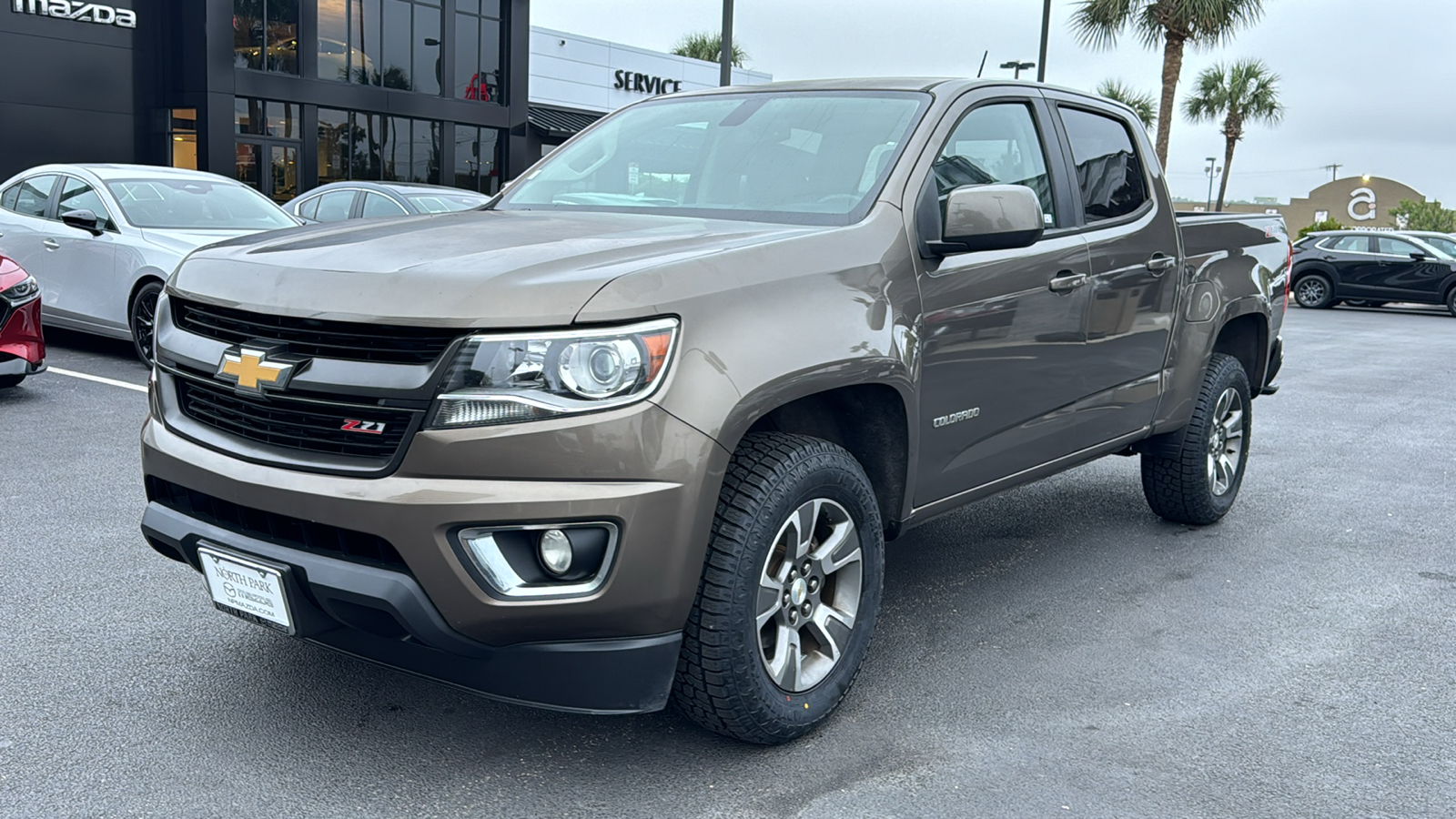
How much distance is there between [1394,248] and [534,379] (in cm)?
2449

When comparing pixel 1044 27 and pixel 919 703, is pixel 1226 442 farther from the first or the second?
pixel 1044 27

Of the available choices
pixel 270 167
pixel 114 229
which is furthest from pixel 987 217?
pixel 270 167

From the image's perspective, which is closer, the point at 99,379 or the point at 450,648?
the point at 450,648

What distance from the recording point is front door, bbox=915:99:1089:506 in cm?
359

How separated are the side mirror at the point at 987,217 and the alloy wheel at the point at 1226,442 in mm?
2312

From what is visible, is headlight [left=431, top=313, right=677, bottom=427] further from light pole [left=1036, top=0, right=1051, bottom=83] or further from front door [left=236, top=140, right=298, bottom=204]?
front door [left=236, top=140, right=298, bottom=204]

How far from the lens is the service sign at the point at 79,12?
78.2ft

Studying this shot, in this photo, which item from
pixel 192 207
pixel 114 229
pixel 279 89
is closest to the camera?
pixel 114 229

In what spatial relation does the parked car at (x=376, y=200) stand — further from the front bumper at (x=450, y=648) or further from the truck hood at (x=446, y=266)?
the front bumper at (x=450, y=648)

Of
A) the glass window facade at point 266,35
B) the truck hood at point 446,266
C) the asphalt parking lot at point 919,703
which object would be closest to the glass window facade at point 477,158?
the glass window facade at point 266,35

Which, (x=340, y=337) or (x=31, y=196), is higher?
(x=31, y=196)

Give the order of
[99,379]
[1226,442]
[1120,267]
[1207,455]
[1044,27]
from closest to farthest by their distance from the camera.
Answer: [1120,267] < [1207,455] < [1226,442] < [99,379] < [1044,27]

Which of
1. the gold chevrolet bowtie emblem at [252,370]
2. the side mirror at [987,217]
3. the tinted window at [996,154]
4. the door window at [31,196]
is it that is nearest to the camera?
the gold chevrolet bowtie emblem at [252,370]

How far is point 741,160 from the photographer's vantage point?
12.9ft
